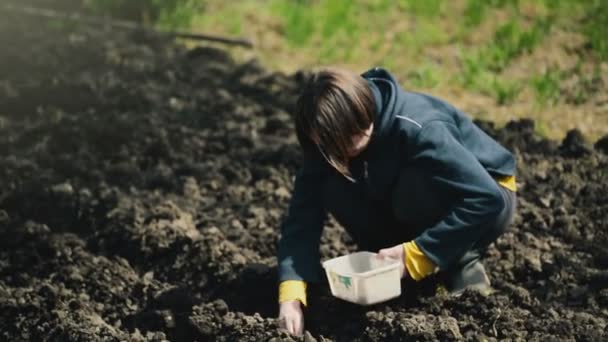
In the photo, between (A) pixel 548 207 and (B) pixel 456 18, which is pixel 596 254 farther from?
(B) pixel 456 18

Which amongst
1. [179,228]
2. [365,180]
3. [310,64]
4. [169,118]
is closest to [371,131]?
[365,180]

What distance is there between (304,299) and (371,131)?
66cm

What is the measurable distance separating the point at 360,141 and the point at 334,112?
0.58 feet

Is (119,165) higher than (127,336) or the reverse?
higher

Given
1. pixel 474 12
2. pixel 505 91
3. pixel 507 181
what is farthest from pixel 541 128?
pixel 507 181

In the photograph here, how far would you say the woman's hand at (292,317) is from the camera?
129 inches

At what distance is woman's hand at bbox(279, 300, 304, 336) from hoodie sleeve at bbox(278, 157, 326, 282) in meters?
0.13

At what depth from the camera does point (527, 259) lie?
3666mm

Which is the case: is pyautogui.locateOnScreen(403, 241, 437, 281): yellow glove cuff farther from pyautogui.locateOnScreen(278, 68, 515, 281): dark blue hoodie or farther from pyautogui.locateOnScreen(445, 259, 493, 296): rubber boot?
pyautogui.locateOnScreen(445, 259, 493, 296): rubber boot

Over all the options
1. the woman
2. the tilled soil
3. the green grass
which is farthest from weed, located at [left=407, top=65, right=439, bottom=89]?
the woman

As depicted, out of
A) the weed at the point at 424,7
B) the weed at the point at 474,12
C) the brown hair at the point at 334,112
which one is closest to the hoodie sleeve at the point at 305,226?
the brown hair at the point at 334,112

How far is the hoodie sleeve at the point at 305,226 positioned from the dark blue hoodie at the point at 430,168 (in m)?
0.01

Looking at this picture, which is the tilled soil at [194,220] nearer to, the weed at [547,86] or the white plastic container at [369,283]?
the white plastic container at [369,283]

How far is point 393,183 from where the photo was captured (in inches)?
130
